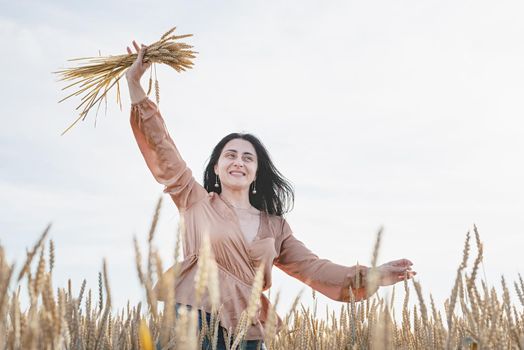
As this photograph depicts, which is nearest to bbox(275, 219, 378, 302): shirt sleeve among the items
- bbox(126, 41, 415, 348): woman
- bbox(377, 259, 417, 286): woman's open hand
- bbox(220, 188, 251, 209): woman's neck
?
bbox(126, 41, 415, 348): woman

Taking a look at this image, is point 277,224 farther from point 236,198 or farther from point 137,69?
point 137,69

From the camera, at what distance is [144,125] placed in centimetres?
323

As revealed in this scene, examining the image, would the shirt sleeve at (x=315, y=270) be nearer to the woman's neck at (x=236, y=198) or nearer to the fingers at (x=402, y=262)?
the fingers at (x=402, y=262)

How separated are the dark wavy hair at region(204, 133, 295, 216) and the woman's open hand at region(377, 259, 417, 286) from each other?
1.00m

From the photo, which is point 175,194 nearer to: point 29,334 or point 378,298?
point 378,298

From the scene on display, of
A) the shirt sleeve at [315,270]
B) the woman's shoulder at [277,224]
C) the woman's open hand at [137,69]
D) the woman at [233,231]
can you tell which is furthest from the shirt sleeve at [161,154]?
the shirt sleeve at [315,270]

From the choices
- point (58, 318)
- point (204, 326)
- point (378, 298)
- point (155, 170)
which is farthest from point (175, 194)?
point (58, 318)

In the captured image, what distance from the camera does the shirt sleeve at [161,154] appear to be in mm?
3234

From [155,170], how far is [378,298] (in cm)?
169

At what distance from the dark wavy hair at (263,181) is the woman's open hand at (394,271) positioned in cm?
100

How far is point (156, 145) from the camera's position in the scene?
3.27 meters

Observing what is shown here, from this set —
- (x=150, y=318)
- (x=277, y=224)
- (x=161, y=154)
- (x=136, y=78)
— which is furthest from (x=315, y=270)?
(x=150, y=318)

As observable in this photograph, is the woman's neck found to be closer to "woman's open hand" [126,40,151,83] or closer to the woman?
the woman

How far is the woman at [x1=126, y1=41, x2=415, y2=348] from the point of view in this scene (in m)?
3.04
